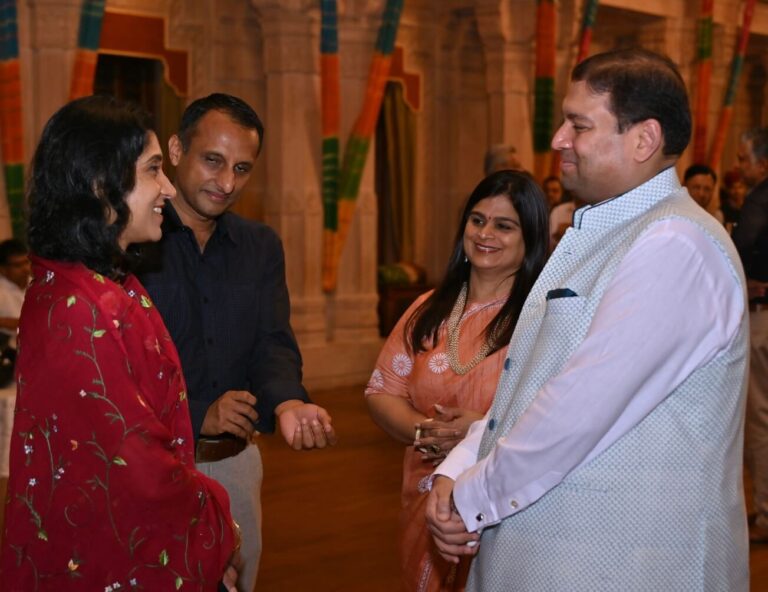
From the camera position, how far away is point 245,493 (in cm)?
292

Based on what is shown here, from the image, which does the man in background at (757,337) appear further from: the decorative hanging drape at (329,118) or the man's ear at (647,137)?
the decorative hanging drape at (329,118)

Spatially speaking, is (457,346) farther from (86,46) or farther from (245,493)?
(86,46)

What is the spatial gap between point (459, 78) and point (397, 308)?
2.98 metres

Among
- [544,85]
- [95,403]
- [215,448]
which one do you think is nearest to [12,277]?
[215,448]

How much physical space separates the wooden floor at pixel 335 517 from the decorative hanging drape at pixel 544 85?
11.5ft

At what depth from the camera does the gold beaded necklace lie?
2.88m

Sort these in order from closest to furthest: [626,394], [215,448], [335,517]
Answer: [626,394] → [215,448] → [335,517]

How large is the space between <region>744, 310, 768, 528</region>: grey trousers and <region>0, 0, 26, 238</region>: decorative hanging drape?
4.08 metres

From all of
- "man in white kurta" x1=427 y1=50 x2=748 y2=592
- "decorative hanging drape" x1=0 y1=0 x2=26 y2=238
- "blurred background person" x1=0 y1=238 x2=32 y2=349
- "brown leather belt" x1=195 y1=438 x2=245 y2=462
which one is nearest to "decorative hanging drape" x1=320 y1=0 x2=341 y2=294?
"decorative hanging drape" x1=0 y1=0 x2=26 y2=238

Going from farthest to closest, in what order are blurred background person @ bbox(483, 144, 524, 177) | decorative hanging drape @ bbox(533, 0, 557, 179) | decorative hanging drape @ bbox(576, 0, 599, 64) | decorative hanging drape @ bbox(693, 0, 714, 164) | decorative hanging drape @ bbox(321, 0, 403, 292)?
decorative hanging drape @ bbox(693, 0, 714, 164), decorative hanging drape @ bbox(576, 0, 599, 64), decorative hanging drape @ bbox(533, 0, 557, 179), decorative hanging drape @ bbox(321, 0, 403, 292), blurred background person @ bbox(483, 144, 524, 177)

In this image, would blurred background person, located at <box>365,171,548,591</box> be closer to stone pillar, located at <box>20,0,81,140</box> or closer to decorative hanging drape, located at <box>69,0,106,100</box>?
decorative hanging drape, located at <box>69,0,106,100</box>

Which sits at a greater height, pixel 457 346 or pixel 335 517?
pixel 457 346

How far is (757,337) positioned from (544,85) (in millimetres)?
4943

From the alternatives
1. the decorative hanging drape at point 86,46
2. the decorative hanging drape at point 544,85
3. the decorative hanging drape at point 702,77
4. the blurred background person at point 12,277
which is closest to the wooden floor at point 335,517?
the blurred background person at point 12,277
